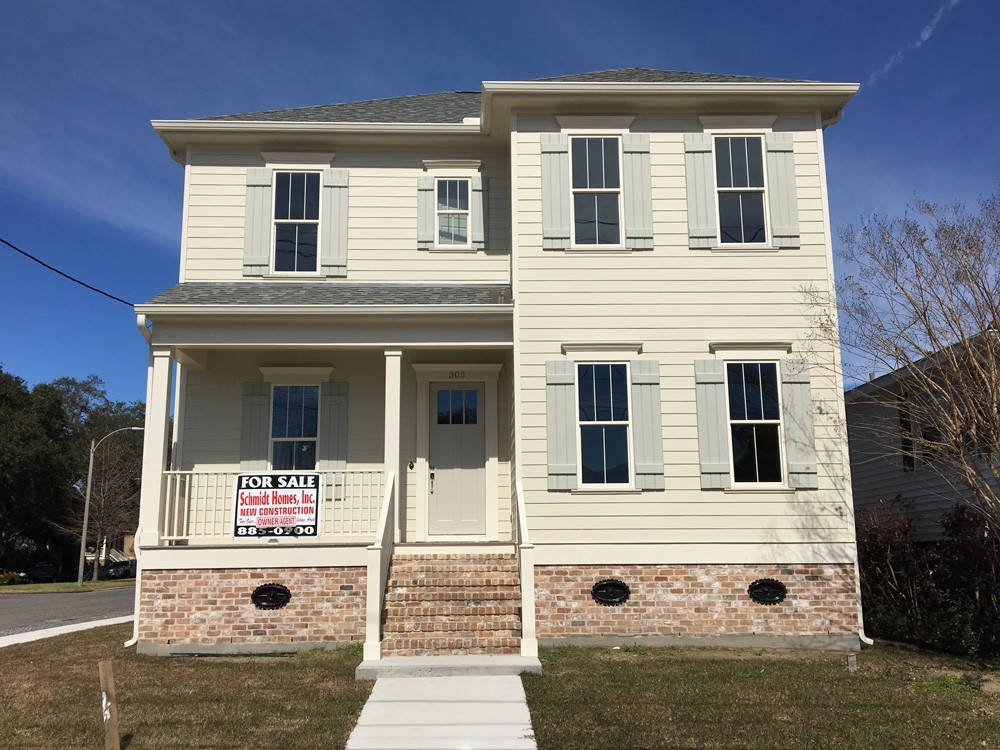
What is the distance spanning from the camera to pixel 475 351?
1228cm

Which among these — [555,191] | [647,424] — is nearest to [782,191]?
[555,191]

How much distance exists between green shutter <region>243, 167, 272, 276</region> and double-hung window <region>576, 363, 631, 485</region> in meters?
4.83

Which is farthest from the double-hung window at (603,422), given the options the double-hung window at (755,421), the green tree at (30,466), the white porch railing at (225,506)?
the green tree at (30,466)

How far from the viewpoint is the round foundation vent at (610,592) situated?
1050cm

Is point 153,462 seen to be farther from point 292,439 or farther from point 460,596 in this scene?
point 460,596

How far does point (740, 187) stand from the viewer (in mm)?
11633

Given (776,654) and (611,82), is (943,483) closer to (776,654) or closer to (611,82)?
(776,654)

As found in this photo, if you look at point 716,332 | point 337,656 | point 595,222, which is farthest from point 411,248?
point 337,656

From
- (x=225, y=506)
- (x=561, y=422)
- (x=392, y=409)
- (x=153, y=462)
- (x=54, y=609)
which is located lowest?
(x=54, y=609)

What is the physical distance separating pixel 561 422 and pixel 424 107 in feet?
20.3

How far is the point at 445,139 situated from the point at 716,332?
4.87 m

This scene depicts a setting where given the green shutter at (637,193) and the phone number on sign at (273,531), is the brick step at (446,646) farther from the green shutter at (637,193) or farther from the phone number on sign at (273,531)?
the green shutter at (637,193)

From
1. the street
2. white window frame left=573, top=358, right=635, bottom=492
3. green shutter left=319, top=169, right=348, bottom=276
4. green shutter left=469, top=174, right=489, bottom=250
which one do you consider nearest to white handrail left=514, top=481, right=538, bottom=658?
white window frame left=573, top=358, right=635, bottom=492

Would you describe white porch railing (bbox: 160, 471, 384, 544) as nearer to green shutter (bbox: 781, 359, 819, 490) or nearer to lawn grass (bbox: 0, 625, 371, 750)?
lawn grass (bbox: 0, 625, 371, 750)
